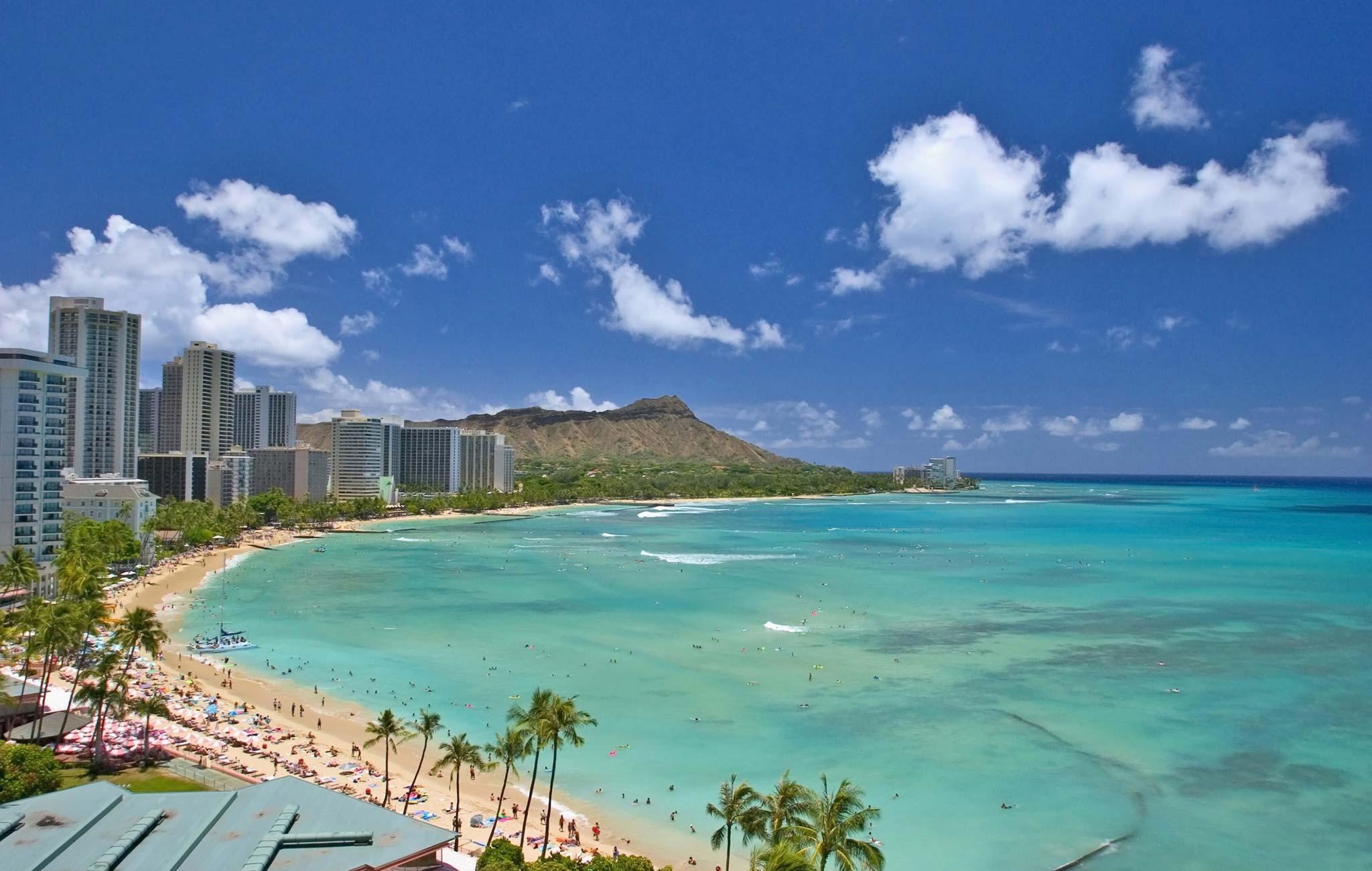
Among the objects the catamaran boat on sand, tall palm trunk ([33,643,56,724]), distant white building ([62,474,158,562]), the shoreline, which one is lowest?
the shoreline

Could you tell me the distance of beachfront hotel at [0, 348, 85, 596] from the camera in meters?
49.4

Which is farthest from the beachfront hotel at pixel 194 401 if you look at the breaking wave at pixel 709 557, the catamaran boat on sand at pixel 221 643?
the catamaran boat on sand at pixel 221 643

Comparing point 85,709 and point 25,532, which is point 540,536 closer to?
point 25,532

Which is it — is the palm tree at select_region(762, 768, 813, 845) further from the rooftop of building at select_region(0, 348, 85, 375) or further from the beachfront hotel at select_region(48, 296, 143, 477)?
the beachfront hotel at select_region(48, 296, 143, 477)

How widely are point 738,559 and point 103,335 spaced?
93989 mm

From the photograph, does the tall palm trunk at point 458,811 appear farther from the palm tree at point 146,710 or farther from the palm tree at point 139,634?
the palm tree at point 139,634

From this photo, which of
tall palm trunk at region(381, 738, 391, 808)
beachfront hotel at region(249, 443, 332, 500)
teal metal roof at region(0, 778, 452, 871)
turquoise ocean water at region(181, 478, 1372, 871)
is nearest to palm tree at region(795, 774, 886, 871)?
teal metal roof at region(0, 778, 452, 871)

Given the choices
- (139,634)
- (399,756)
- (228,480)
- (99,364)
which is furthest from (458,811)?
(228,480)

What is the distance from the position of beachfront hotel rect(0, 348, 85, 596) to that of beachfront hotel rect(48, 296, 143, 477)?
6787 cm

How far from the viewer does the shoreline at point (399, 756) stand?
2458 centimetres

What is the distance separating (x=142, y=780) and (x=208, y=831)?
1052cm

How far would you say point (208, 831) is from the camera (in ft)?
55.7

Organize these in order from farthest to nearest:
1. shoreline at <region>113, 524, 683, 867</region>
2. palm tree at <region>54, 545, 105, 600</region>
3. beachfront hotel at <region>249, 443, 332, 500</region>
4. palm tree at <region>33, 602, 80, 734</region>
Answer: beachfront hotel at <region>249, 443, 332, 500</region> → palm tree at <region>54, 545, 105, 600</region> → palm tree at <region>33, 602, 80, 734</region> → shoreline at <region>113, 524, 683, 867</region>

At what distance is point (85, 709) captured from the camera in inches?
1170
